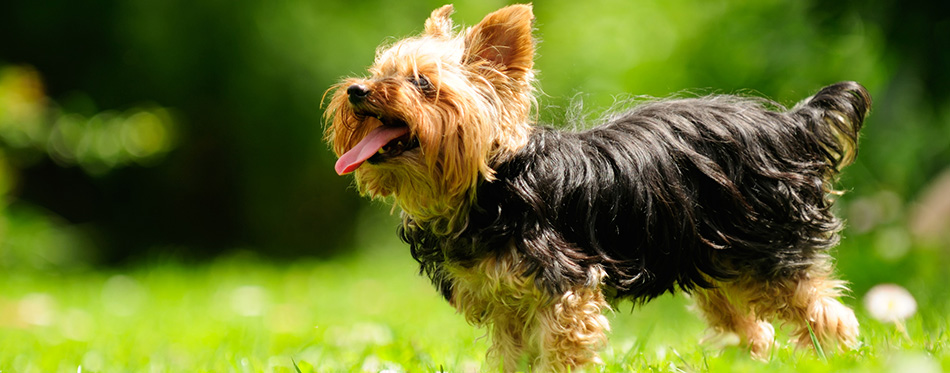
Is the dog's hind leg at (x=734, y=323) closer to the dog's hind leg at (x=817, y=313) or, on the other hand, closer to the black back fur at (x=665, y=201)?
the dog's hind leg at (x=817, y=313)

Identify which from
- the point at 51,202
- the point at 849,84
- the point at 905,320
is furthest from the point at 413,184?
the point at 51,202

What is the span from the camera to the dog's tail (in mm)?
4031

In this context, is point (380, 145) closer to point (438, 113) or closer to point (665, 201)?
point (438, 113)

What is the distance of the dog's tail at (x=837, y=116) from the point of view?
159 inches

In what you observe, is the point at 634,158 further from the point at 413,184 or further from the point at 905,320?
the point at 905,320

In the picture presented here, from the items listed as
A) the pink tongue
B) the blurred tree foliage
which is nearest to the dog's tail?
the pink tongue

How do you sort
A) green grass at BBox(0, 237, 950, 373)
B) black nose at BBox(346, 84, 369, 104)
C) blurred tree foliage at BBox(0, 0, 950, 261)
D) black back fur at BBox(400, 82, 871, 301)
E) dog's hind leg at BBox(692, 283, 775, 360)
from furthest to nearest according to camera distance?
blurred tree foliage at BBox(0, 0, 950, 261) < dog's hind leg at BBox(692, 283, 775, 360) < green grass at BBox(0, 237, 950, 373) < black back fur at BBox(400, 82, 871, 301) < black nose at BBox(346, 84, 369, 104)

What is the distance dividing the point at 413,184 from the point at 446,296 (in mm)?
600

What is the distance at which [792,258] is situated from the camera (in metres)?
3.87

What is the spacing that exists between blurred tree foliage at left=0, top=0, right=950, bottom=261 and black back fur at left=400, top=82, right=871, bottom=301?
10.7 feet

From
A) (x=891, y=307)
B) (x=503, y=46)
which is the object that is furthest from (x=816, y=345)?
(x=503, y=46)

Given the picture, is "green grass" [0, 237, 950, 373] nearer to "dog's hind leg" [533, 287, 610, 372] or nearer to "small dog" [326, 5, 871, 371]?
"dog's hind leg" [533, 287, 610, 372]

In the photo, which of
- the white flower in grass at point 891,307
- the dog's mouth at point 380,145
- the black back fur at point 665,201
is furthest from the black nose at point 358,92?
the white flower in grass at point 891,307

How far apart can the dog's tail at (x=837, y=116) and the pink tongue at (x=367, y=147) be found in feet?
5.91
